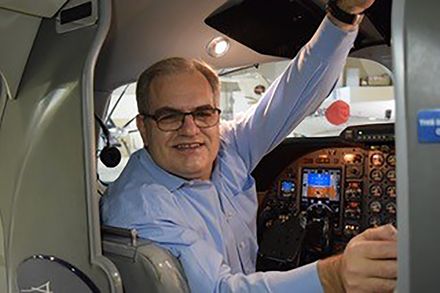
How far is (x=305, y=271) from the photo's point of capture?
4.15 feet

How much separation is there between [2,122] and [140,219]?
0.63 metres

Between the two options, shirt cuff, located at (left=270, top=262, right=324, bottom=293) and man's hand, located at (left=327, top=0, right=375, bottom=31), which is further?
man's hand, located at (left=327, top=0, right=375, bottom=31)

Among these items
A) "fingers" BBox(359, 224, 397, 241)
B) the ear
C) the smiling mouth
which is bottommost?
"fingers" BBox(359, 224, 397, 241)

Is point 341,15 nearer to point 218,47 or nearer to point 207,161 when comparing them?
point 207,161

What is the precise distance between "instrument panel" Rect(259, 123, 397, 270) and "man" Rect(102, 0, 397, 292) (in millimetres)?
956

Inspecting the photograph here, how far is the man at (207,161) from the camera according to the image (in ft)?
4.87

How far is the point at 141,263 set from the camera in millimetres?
1450

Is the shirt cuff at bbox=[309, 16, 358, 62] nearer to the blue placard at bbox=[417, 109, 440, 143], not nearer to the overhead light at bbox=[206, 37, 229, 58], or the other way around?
the overhead light at bbox=[206, 37, 229, 58]

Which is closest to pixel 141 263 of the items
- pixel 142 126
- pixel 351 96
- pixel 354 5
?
pixel 142 126

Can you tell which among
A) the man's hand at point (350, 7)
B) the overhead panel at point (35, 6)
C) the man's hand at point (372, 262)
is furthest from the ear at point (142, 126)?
the man's hand at point (372, 262)

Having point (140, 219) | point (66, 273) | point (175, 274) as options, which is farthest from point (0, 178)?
point (175, 274)

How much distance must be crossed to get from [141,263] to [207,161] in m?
0.40

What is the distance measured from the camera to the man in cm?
148

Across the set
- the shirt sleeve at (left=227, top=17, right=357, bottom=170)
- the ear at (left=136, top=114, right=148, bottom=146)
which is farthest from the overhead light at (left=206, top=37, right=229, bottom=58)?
the ear at (left=136, top=114, right=148, bottom=146)
